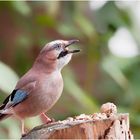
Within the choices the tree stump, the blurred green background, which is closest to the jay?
the tree stump

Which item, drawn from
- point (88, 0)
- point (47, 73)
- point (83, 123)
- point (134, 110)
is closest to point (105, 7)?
point (88, 0)

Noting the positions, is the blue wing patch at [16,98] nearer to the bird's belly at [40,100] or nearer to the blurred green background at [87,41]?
the bird's belly at [40,100]

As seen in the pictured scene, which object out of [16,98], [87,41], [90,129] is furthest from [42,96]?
[87,41]

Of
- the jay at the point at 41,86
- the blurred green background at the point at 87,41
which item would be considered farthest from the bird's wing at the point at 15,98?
the blurred green background at the point at 87,41

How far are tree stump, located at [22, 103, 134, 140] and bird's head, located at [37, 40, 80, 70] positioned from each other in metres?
0.53

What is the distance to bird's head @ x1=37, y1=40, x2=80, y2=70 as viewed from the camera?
11.1ft

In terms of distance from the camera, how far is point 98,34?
5.82 meters

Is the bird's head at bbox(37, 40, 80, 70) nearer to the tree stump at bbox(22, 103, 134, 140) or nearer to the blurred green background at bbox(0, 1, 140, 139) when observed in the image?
the tree stump at bbox(22, 103, 134, 140)

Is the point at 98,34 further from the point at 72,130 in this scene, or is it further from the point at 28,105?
the point at 72,130

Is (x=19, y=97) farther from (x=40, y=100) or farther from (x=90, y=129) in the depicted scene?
(x=90, y=129)

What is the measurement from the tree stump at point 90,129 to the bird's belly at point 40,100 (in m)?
0.39

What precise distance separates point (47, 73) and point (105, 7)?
8.15ft

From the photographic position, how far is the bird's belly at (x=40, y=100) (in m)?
3.34

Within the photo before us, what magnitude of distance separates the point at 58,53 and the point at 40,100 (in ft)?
0.81
